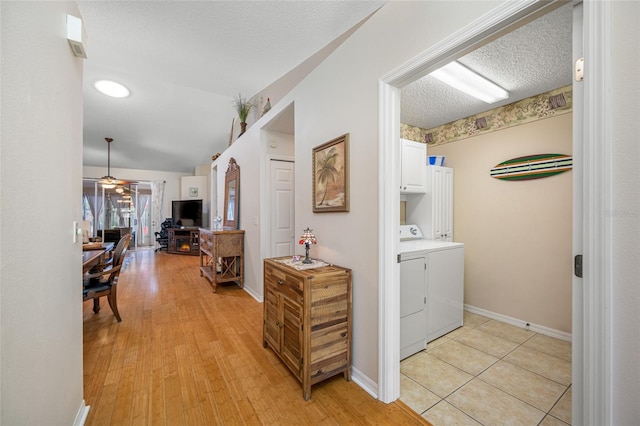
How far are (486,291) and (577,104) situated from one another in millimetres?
2789

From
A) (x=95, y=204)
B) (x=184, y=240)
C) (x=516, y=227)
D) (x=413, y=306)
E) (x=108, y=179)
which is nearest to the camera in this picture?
(x=413, y=306)

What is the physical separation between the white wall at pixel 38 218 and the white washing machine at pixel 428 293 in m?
2.14

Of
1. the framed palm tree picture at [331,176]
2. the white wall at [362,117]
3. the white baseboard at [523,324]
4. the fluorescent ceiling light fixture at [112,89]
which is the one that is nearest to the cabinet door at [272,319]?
the white wall at [362,117]

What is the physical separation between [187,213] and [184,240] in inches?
36.6

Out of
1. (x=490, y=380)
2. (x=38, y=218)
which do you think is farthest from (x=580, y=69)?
(x=38, y=218)

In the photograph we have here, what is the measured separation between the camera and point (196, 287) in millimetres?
4184

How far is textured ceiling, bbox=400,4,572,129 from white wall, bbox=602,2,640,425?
125 centimetres

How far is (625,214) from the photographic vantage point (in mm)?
835

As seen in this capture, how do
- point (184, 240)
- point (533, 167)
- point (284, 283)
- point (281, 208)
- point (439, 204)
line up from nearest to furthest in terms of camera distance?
point (284, 283) → point (533, 167) → point (439, 204) → point (281, 208) → point (184, 240)

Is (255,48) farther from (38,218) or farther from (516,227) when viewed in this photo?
(516,227)

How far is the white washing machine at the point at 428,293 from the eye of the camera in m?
2.18

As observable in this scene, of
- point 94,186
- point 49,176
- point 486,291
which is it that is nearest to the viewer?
point 49,176

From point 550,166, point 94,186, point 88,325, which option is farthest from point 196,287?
point 94,186

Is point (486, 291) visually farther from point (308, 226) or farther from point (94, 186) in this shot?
point (94, 186)
